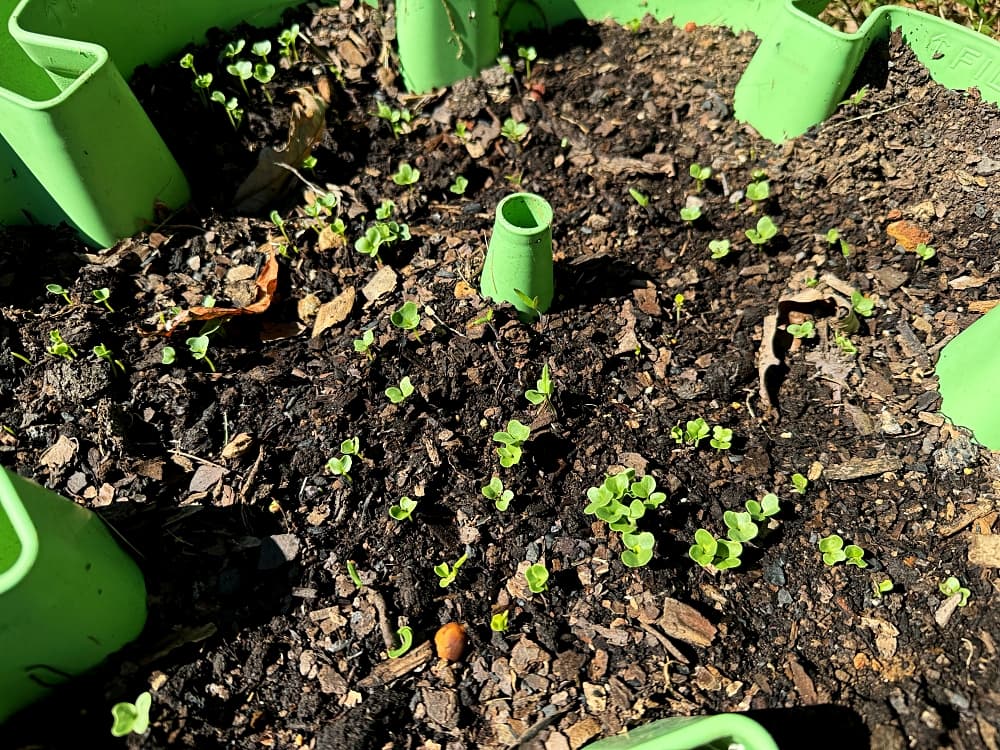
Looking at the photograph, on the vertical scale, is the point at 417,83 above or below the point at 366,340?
above

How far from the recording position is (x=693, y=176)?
1.87 m

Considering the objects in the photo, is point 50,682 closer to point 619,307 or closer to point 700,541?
point 700,541

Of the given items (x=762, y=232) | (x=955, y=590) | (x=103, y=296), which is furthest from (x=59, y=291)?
(x=955, y=590)

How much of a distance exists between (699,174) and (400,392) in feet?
3.08

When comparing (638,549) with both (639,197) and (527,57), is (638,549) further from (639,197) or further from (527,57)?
(527,57)

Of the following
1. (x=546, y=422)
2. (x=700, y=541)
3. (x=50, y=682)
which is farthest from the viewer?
(x=546, y=422)

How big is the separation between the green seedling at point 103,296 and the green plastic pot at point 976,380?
1781mm

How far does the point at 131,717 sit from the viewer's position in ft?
3.75

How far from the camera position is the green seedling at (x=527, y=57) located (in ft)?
6.71

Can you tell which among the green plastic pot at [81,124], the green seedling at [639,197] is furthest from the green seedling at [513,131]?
the green plastic pot at [81,124]

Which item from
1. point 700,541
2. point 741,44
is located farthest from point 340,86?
point 700,541

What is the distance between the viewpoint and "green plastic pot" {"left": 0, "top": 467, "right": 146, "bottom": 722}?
104cm

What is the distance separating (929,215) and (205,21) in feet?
6.29

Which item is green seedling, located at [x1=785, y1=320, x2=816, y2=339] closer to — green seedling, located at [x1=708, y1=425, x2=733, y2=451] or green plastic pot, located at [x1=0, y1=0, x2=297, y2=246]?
green seedling, located at [x1=708, y1=425, x2=733, y2=451]
